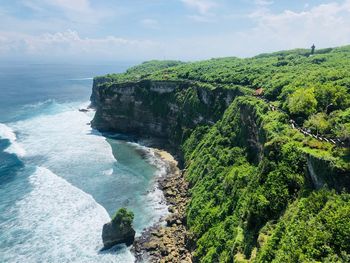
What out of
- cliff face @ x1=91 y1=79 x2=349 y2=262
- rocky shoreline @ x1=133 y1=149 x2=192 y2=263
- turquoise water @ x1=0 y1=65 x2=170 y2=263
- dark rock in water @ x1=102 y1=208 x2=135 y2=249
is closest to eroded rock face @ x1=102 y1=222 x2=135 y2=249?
dark rock in water @ x1=102 y1=208 x2=135 y2=249

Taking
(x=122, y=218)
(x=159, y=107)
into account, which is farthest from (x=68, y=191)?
(x=159, y=107)

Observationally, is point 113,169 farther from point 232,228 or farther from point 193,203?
point 232,228

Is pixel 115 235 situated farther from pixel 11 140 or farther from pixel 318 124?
pixel 11 140

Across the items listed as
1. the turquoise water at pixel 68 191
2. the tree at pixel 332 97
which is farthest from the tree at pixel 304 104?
the turquoise water at pixel 68 191

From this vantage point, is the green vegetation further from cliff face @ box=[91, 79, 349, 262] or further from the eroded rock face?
cliff face @ box=[91, 79, 349, 262]

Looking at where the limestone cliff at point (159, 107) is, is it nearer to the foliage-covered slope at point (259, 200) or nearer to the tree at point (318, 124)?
the foliage-covered slope at point (259, 200)

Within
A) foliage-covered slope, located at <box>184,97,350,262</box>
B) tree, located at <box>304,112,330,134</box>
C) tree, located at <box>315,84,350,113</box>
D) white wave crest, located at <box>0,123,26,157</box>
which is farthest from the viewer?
white wave crest, located at <box>0,123,26,157</box>

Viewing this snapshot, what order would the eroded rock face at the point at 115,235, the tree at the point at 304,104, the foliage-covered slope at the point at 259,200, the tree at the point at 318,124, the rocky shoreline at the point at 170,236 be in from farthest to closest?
the eroded rock face at the point at 115,235 → the tree at the point at 304,104 → the rocky shoreline at the point at 170,236 → the tree at the point at 318,124 → the foliage-covered slope at the point at 259,200
